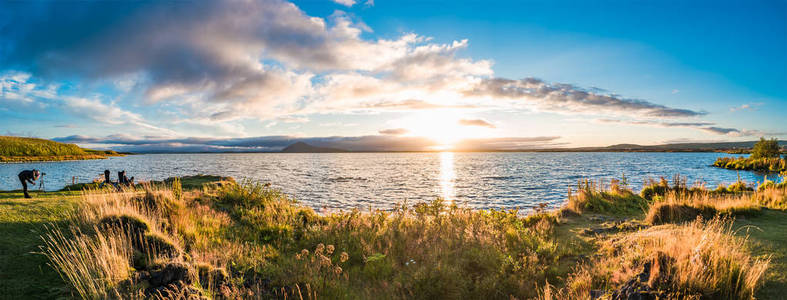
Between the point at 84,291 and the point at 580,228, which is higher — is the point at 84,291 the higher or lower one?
the higher one

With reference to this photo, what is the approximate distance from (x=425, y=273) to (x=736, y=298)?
4.85m

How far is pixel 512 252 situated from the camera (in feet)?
25.7

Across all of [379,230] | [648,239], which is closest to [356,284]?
[379,230]

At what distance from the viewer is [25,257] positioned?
5.67 m

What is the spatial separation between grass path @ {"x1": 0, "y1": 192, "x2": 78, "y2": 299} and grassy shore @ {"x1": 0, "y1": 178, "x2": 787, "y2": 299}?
0.02 metres

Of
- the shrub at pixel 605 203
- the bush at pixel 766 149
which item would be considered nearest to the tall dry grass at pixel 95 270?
the shrub at pixel 605 203

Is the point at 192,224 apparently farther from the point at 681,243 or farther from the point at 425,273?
the point at 681,243

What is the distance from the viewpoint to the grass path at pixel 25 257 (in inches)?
191

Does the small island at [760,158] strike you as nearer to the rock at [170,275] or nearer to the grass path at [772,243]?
the grass path at [772,243]

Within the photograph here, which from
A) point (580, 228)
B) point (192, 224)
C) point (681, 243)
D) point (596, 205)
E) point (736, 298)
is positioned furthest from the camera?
point (596, 205)

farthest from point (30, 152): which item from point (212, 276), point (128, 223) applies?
point (212, 276)

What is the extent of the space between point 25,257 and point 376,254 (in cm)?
673

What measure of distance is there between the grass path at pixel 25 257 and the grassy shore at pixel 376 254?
0.08ft

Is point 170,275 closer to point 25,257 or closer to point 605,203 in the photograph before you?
point 25,257
